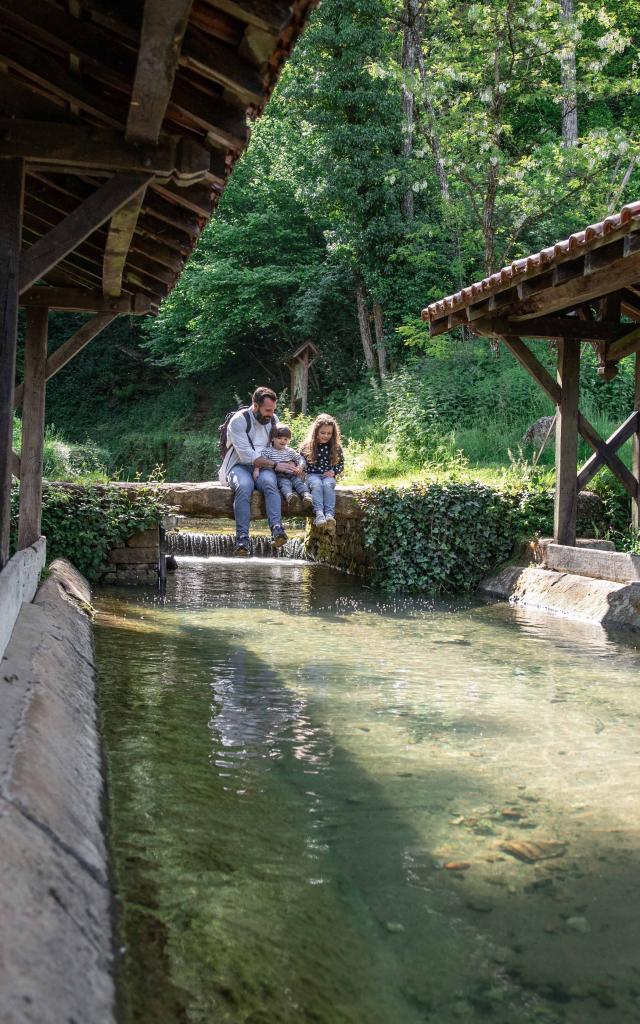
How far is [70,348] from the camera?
28.4 feet

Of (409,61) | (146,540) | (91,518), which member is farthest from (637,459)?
(409,61)

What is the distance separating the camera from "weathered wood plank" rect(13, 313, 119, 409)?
8.45 metres

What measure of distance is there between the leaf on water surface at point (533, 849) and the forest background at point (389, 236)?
8.58 meters

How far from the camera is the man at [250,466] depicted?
34.9 ft

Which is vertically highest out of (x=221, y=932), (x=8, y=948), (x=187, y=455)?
(x=187, y=455)

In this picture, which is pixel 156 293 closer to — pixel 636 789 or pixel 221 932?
pixel 636 789

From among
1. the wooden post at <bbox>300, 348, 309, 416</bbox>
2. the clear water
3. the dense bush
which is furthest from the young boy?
the wooden post at <bbox>300, 348, 309, 416</bbox>

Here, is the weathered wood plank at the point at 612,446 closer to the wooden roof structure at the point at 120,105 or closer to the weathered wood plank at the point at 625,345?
the weathered wood plank at the point at 625,345

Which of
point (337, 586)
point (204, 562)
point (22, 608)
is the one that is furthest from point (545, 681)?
point (204, 562)

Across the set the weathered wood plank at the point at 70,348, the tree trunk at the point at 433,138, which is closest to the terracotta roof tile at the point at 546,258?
the weathered wood plank at the point at 70,348

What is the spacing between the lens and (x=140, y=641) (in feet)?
23.4

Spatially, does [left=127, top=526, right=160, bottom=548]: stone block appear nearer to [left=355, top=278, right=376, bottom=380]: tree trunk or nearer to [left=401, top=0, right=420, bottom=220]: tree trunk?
[left=401, top=0, right=420, bottom=220]: tree trunk

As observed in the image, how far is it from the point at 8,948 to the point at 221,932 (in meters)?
0.84

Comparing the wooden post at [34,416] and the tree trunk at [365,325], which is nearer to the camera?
the wooden post at [34,416]
